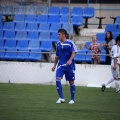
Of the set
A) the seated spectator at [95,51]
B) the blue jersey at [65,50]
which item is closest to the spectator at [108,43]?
the seated spectator at [95,51]

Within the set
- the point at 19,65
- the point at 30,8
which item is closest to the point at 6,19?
the point at 30,8

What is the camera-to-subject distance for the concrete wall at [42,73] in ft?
70.2

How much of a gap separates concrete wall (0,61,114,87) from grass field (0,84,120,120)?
112 inches

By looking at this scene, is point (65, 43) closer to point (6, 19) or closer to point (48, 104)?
point (48, 104)

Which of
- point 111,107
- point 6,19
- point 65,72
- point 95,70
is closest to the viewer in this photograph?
point 111,107

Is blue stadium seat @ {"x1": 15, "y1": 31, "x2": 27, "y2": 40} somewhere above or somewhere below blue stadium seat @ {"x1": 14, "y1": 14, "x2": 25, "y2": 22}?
below

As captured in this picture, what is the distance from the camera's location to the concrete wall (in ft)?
70.2

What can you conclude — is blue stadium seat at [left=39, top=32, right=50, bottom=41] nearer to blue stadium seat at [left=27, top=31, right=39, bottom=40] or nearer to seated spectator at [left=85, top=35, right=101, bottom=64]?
blue stadium seat at [left=27, top=31, right=39, bottom=40]

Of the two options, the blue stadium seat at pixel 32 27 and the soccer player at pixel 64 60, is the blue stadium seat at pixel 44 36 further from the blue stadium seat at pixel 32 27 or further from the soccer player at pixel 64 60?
the soccer player at pixel 64 60

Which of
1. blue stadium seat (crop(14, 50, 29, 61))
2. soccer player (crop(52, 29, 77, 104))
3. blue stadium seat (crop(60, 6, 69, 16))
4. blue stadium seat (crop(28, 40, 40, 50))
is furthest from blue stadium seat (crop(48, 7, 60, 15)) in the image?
soccer player (crop(52, 29, 77, 104))

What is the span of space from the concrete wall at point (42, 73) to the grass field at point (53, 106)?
2.83 m

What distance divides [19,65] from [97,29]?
541 centimetres

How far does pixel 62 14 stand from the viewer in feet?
85.0

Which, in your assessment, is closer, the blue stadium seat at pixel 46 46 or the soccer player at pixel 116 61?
the soccer player at pixel 116 61
